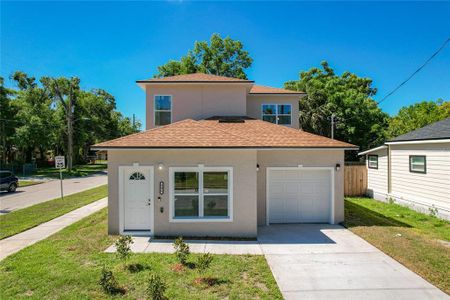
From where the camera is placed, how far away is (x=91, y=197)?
16.5 m

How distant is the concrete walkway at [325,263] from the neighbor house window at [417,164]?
6.07 meters

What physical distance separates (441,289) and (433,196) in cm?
792

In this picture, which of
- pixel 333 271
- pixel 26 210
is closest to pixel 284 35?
pixel 333 271

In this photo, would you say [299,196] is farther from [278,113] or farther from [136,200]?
[136,200]

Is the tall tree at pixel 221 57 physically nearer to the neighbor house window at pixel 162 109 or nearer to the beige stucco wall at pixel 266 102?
the beige stucco wall at pixel 266 102

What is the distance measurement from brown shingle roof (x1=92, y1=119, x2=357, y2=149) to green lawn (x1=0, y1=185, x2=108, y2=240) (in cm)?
491

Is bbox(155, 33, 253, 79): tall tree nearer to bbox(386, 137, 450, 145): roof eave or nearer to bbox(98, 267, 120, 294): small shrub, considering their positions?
bbox(386, 137, 450, 145): roof eave

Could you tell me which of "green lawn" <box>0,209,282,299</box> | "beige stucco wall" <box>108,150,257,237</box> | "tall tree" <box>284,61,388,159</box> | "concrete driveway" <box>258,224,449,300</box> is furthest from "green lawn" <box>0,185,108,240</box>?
"tall tree" <box>284,61,388,159</box>

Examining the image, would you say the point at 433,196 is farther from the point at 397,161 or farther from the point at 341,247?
the point at 341,247

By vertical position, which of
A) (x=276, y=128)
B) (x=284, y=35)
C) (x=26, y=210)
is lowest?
(x=26, y=210)

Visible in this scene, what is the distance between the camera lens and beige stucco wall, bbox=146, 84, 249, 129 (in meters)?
13.2

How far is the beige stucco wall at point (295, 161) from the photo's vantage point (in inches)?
392

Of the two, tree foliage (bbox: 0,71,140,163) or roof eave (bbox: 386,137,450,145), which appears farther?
tree foliage (bbox: 0,71,140,163)

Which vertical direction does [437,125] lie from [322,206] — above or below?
above
